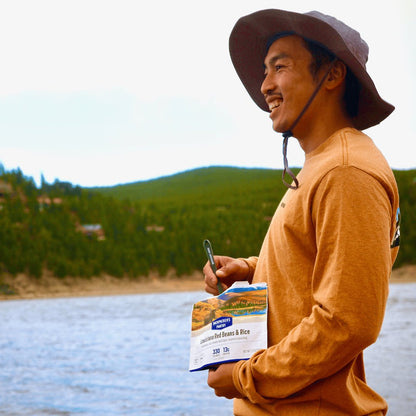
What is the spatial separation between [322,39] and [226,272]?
0.72 meters

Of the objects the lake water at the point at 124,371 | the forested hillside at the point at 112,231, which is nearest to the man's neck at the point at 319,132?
the lake water at the point at 124,371

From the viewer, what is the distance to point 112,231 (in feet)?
164

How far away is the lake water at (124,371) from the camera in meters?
7.72

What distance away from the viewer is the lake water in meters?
7.72

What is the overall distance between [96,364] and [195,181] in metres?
75.3

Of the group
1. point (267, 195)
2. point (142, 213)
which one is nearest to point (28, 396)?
point (142, 213)

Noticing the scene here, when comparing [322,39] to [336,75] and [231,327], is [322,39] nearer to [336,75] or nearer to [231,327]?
[336,75]

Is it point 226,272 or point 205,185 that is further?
point 205,185

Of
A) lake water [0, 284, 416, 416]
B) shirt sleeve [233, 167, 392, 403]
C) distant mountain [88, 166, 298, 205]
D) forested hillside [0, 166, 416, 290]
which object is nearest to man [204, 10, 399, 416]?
shirt sleeve [233, 167, 392, 403]

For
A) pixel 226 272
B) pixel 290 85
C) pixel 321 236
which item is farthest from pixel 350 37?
pixel 226 272

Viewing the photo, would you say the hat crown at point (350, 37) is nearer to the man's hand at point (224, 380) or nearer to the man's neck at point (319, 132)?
the man's neck at point (319, 132)

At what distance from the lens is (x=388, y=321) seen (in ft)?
54.6

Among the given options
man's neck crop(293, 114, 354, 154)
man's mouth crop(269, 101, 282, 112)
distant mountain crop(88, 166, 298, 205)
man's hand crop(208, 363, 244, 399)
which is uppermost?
man's mouth crop(269, 101, 282, 112)

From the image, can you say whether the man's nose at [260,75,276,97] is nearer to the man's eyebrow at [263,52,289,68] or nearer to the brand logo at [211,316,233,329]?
the man's eyebrow at [263,52,289,68]
